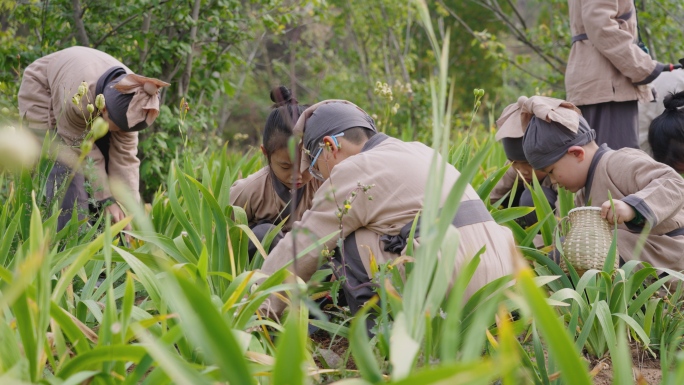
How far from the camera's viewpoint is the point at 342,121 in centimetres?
239

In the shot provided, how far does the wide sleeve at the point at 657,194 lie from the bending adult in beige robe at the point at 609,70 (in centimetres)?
88

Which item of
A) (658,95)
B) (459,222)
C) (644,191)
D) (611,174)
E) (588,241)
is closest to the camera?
(459,222)

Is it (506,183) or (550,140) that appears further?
(506,183)

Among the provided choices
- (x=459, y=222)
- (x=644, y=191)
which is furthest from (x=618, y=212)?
(x=459, y=222)

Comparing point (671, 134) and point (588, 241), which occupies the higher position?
point (671, 134)

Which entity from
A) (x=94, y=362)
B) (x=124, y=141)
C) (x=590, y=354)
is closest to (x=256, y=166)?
(x=124, y=141)

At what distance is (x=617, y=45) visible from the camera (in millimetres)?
3340

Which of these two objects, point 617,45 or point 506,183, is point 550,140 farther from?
point 617,45

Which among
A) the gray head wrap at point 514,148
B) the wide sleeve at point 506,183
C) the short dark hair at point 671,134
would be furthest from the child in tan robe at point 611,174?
the wide sleeve at point 506,183

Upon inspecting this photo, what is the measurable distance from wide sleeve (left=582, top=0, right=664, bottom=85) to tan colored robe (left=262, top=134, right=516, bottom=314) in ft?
5.07

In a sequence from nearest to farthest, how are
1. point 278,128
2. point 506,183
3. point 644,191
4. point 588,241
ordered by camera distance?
point 588,241 → point 644,191 → point 278,128 → point 506,183

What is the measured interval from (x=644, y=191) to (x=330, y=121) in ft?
3.46

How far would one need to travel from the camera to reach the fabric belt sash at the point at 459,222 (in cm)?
209

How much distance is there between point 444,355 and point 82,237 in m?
1.77
